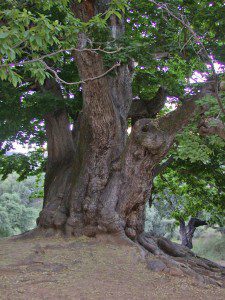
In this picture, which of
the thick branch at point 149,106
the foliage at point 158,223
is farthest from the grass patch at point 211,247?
the thick branch at point 149,106

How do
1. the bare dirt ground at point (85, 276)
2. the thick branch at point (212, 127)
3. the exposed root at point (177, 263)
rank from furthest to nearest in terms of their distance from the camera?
the exposed root at point (177, 263) → the thick branch at point (212, 127) → the bare dirt ground at point (85, 276)

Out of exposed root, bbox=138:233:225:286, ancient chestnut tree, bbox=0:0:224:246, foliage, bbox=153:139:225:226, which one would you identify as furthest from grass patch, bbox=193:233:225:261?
ancient chestnut tree, bbox=0:0:224:246

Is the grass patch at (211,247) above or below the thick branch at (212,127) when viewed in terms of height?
below

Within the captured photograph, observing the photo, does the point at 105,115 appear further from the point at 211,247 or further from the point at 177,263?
the point at 211,247

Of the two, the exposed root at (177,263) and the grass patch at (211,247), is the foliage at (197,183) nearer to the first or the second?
the exposed root at (177,263)

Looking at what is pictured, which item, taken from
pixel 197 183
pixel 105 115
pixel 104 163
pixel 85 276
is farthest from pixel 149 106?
pixel 85 276

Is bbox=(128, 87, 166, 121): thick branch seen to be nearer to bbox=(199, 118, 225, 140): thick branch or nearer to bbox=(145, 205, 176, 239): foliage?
bbox=(199, 118, 225, 140): thick branch

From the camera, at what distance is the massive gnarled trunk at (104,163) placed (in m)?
6.98

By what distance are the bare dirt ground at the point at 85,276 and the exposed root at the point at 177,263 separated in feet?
0.71

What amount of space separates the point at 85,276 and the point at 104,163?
2.83 meters

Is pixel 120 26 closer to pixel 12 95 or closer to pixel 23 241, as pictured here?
pixel 12 95

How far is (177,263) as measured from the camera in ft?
21.1

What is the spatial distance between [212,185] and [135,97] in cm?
379

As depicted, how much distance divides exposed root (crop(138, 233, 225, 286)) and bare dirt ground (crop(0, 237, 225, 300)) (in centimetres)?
22
